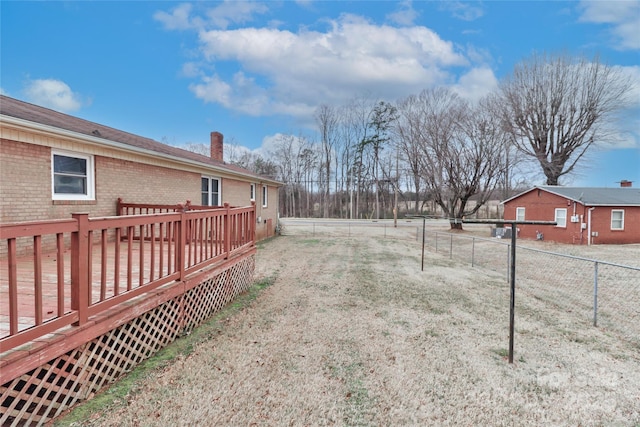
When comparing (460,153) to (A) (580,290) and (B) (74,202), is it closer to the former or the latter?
(A) (580,290)

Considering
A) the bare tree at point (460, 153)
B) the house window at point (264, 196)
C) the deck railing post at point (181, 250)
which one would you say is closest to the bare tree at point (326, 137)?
the bare tree at point (460, 153)

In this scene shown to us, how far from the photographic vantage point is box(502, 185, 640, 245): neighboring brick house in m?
16.8

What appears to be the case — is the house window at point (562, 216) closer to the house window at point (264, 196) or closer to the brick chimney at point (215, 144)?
the house window at point (264, 196)

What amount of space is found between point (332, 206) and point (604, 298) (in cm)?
3478

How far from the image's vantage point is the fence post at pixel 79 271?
2.47 meters


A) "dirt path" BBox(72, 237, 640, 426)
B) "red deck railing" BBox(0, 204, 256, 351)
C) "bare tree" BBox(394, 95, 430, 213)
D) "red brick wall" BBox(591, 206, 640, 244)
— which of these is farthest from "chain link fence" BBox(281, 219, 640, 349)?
"bare tree" BBox(394, 95, 430, 213)

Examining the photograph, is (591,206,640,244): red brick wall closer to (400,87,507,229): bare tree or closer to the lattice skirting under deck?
(400,87,507,229): bare tree

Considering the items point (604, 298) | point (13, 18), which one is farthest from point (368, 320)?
point (13, 18)

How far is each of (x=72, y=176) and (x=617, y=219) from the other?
79.5 ft

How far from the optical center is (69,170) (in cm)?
591

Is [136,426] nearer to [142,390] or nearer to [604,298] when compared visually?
[142,390]

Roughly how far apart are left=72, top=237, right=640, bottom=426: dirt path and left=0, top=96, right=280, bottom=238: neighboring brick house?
4.04 m

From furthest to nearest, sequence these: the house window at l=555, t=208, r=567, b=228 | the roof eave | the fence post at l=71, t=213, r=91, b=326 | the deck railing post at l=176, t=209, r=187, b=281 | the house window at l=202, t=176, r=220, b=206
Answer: the house window at l=555, t=208, r=567, b=228, the house window at l=202, t=176, r=220, b=206, the roof eave, the deck railing post at l=176, t=209, r=187, b=281, the fence post at l=71, t=213, r=91, b=326

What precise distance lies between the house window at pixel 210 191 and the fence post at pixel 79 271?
8870 millimetres
